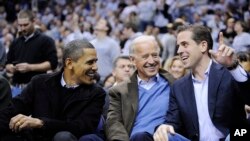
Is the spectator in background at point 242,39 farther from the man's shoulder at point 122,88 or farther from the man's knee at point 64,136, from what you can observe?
the man's knee at point 64,136

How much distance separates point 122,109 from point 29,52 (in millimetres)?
2671

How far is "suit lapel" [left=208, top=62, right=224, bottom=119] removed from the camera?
4.34m

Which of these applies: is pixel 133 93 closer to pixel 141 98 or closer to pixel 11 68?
pixel 141 98

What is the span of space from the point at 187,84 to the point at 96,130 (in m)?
0.87

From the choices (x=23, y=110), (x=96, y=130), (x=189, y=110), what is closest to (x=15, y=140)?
(x=23, y=110)

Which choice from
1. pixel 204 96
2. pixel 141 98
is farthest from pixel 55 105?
pixel 204 96

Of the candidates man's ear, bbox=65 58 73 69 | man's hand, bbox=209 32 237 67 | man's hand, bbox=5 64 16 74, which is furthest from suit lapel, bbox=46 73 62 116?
man's hand, bbox=5 64 16 74

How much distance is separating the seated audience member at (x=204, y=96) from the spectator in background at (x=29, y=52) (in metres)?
2.82

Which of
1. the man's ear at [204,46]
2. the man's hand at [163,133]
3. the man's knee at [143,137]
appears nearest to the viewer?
the man's hand at [163,133]

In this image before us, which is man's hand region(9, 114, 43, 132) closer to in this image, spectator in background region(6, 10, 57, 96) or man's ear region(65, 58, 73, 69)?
man's ear region(65, 58, 73, 69)

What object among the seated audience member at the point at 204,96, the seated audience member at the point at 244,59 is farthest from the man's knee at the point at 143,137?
the seated audience member at the point at 244,59

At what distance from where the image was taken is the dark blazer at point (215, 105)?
4.32 meters

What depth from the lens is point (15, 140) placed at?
15.2 ft

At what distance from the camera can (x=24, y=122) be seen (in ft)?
14.4
